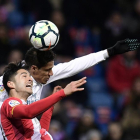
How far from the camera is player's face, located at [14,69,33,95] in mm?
5086

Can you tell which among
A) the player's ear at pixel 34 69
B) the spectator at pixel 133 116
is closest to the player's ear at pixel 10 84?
the player's ear at pixel 34 69

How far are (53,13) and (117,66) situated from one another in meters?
1.73

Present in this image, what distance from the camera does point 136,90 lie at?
9.20m

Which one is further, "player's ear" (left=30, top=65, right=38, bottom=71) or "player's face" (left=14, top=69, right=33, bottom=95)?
"player's ear" (left=30, top=65, right=38, bottom=71)

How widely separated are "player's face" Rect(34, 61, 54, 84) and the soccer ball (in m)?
0.20

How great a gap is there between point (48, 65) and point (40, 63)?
10 centimetres

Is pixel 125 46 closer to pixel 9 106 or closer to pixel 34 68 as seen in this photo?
pixel 34 68

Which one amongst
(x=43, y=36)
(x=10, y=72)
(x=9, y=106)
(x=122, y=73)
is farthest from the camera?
(x=122, y=73)

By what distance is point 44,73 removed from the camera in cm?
560

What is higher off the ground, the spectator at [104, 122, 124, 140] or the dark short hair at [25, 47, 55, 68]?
the dark short hair at [25, 47, 55, 68]

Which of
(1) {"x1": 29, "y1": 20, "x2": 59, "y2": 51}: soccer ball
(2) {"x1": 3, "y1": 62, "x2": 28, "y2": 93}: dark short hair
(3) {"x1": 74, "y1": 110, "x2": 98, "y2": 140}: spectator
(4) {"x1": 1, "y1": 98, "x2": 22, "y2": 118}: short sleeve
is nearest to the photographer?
(4) {"x1": 1, "y1": 98, "x2": 22, "y2": 118}: short sleeve

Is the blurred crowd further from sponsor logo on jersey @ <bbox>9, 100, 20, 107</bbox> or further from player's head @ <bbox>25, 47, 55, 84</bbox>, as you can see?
sponsor logo on jersey @ <bbox>9, 100, 20, 107</bbox>

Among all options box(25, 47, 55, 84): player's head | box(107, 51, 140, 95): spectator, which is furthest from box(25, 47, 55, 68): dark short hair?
box(107, 51, 140, 95): spectator

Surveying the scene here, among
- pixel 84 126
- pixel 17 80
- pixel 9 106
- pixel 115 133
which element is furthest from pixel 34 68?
pixel 84 126
